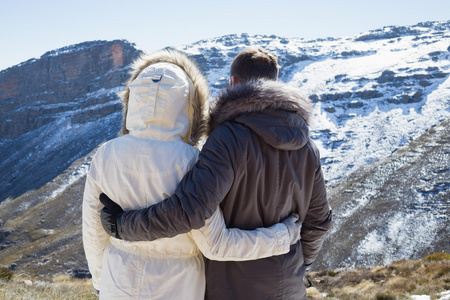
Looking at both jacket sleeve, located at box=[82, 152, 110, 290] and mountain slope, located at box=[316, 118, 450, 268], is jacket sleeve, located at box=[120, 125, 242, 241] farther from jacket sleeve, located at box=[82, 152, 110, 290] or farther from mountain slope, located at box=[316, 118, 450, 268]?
mountain slope, located at box=[316, 118, 450, 268]

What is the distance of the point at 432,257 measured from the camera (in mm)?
21438

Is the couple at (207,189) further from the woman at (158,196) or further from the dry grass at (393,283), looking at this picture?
the dry grass at (393,283)

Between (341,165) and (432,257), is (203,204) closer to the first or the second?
(432,257)

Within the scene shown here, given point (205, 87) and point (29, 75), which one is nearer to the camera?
point (205, 87)

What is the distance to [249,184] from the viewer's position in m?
2.44

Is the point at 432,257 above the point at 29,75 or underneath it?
underneath

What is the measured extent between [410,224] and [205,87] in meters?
36.4

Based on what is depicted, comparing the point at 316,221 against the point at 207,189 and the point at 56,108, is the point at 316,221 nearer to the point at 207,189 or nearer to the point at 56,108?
the point at 207,189

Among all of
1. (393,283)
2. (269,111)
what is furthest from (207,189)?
(393,283)

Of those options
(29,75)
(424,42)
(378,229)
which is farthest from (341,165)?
(29,75)

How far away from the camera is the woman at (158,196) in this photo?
2.36 metres

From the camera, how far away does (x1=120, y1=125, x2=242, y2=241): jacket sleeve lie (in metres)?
2.18

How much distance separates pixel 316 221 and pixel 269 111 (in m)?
0.96

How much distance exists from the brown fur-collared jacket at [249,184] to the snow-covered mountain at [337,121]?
30171 millimetres
